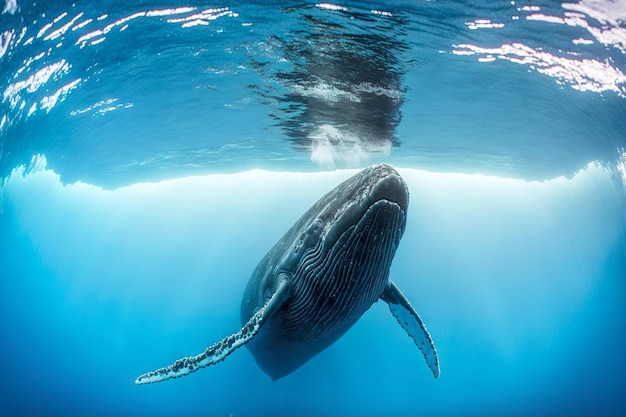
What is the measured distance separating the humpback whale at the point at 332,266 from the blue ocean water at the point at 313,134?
5.98 m

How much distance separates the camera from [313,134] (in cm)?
1820

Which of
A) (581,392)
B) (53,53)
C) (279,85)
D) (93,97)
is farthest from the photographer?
(581,392)

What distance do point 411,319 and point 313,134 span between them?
12325 mm

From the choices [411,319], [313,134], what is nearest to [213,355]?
[411,319]

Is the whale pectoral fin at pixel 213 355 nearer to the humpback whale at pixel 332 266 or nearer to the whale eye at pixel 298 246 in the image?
the humpback whale at pixel 332 266

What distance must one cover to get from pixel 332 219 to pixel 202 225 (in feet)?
297

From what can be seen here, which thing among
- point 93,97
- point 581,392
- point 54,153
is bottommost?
point 581,392

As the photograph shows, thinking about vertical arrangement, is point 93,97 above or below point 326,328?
above

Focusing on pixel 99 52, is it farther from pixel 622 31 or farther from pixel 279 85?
pixel 622 31

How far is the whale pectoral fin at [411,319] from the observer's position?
7914mm

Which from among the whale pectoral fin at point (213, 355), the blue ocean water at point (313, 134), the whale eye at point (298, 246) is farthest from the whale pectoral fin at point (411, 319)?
the blue ocean water at point (313, 134)

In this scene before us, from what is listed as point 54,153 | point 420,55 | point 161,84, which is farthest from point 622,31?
point 54,153

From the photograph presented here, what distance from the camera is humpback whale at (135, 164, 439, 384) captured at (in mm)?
4500

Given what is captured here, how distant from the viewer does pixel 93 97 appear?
45.0ft
